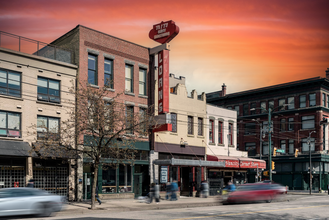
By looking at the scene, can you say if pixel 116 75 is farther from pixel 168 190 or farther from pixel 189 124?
pixel 168 190

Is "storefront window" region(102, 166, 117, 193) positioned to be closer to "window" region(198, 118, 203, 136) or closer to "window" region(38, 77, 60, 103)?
"window" region(38, 77, 60, 103)

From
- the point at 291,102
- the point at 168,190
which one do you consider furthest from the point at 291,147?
the point at 168,190

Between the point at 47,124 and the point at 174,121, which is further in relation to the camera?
the point at 174,121

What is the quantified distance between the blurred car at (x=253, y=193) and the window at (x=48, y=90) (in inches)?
564

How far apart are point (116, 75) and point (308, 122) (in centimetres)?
4287

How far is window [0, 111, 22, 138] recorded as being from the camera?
25125 millimetres

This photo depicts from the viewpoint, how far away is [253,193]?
27.6 meters

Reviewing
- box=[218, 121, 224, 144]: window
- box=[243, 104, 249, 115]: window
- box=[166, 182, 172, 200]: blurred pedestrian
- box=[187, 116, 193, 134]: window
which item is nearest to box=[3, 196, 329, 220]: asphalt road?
box=[166, 182, 172, 200]: blurred pedestrian

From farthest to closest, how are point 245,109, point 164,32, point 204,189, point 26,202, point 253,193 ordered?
point 245,109 < point 204,189 < point 164,32 < point 253,193 < point 26,202

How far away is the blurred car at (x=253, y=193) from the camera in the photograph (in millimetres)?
26953

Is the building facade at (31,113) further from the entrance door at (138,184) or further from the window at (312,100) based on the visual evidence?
the window at (312,100)

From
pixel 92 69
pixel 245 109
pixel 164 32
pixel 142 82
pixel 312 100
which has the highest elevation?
pixel 164 32

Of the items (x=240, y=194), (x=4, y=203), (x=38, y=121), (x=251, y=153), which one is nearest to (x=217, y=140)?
(x=240, y=194)

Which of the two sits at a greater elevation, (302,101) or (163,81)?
(302,101)
